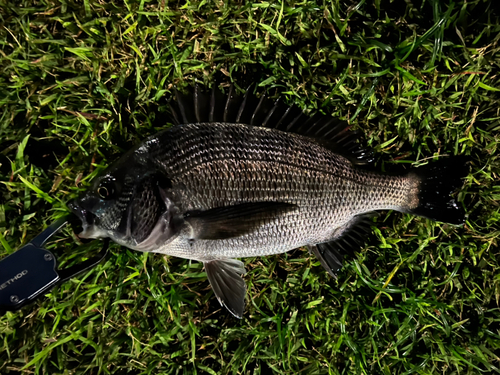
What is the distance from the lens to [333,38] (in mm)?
2611

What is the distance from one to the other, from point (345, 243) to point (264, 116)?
1113 mm

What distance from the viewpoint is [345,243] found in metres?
2.53

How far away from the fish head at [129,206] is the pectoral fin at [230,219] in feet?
0.60

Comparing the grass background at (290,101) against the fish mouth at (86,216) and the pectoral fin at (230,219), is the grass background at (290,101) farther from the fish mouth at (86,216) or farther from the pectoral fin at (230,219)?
the pectoral fin at (230,219)

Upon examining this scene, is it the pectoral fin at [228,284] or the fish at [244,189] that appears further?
the pectoral fin at [228,284]

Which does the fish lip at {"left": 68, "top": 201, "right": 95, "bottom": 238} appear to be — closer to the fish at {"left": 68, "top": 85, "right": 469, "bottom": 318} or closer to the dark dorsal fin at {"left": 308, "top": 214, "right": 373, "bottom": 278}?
the fish at {"left": 68, "top": 85, "right": 469, "bottom": 318}

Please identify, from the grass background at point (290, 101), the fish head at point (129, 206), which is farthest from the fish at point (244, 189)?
the grass background at point (290, 101)

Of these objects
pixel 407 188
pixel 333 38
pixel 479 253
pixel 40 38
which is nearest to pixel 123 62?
pixel 40 38

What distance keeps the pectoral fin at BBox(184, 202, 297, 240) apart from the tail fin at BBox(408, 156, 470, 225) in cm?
107

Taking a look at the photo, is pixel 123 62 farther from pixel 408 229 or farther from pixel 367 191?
pixel 408 229

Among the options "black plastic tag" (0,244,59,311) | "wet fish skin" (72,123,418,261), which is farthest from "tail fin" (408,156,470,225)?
"black plastic tag" (0,244,59,311)

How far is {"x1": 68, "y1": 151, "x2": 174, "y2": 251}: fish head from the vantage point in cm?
209

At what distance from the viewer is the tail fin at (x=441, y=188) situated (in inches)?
96.3

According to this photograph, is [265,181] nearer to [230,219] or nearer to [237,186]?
[237,186]
